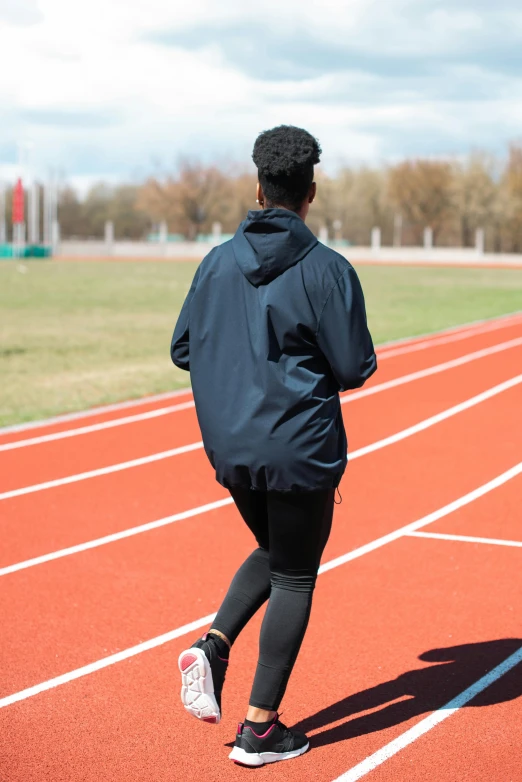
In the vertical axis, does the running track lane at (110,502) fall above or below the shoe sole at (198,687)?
below

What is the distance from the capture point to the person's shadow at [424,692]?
3951mm

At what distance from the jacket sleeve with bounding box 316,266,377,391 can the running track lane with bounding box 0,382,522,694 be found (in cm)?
212

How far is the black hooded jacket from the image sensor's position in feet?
10.4

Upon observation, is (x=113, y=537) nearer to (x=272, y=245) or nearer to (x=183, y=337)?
(x=183, y=337)

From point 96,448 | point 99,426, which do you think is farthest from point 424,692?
point 99,426

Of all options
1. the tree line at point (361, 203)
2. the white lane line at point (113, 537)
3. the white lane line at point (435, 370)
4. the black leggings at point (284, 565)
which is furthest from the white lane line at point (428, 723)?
the tree line at point (361, 203)

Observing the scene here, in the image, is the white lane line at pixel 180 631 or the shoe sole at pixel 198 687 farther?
the white lane line at pixel 180 631

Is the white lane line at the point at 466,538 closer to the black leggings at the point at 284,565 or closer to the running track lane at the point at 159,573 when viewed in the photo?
the running track lane at the point at 159,573

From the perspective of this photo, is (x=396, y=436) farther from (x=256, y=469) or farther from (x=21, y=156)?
(x=21, y=156)

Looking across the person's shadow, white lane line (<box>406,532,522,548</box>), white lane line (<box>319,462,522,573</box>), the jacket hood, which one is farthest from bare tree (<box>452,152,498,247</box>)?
the jacket hood

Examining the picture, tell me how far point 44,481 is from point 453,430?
4.18 m

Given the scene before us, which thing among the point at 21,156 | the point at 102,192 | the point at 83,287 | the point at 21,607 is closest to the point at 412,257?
the point at 21,156

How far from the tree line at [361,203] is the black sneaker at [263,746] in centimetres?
9184

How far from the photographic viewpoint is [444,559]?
6.30 metres
